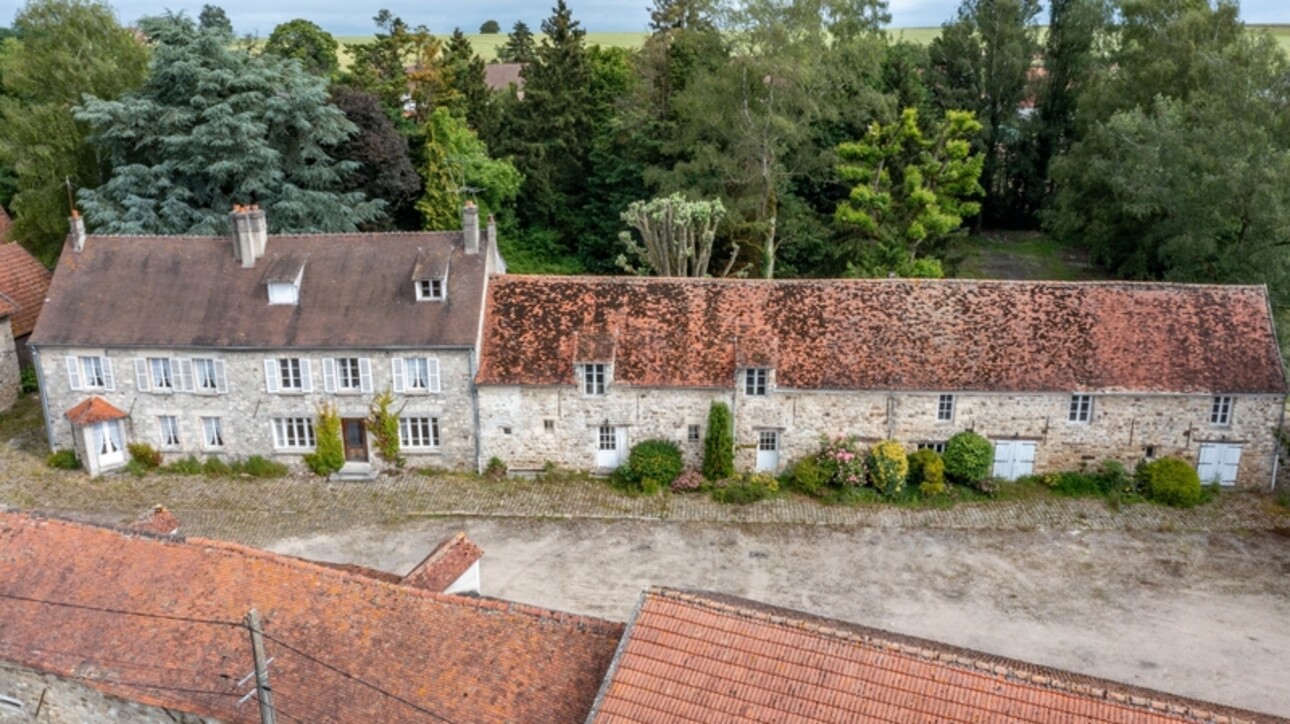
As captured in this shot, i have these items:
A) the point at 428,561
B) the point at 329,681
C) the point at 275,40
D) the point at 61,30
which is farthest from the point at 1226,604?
the point at 275,40

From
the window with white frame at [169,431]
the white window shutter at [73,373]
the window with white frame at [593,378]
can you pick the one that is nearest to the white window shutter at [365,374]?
the window with white frame at [169,431]

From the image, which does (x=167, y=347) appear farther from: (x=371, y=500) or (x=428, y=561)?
(x=428, y=561)

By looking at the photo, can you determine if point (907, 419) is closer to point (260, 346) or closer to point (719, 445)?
point (719, 445)

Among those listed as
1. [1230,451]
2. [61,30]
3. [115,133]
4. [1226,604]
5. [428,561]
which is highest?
[61,30]

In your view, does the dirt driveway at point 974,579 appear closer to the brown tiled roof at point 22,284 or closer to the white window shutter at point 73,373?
the white window shutter at point 73,373

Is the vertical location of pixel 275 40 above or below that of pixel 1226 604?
above

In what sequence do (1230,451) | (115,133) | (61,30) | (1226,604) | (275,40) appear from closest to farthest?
(1226,604)
(1230,451)
(115,133)
(61,30)
(275,40)
